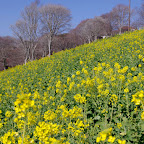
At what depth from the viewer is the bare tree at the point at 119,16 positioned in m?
38.0

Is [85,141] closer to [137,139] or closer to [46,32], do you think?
[137,139]

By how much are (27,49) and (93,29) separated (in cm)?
1483

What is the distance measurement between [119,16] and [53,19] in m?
21.4

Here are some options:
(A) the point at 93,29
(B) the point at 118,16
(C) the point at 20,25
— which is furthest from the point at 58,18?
(B) the point at 118,16

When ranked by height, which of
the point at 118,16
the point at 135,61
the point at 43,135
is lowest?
the point at 43,135

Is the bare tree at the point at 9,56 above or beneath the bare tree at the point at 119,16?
beneath

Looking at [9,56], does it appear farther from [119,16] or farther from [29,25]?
[119,16]

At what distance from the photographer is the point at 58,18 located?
963 inches

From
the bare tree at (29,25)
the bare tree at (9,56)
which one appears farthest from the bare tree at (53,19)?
the bare tree at (9,56)

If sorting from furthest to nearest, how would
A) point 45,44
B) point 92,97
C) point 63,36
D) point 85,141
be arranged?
point 63,36, point 45,44, point 92,97, point 85,141

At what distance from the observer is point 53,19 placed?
78.5 ft

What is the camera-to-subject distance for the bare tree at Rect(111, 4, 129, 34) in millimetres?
38009

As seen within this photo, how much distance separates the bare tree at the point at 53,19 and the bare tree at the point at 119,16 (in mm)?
18107

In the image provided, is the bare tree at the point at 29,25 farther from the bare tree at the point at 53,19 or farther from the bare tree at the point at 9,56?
the bare tree at the point at 9,56
